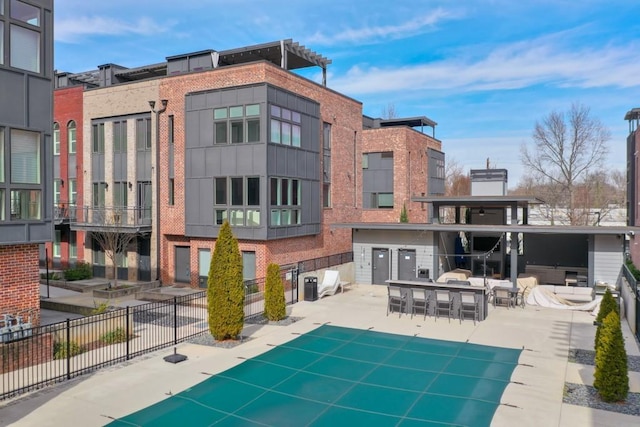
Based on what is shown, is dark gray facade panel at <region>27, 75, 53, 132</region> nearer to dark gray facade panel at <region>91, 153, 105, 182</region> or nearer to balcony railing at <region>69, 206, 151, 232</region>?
balcony railing at <region>69, 206, 151, 232</region>

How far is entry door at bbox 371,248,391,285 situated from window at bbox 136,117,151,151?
43.2ft

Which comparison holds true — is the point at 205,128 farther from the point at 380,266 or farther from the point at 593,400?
the point at 593,400

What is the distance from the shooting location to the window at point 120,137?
87.2 feet

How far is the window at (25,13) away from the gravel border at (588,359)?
54.3 ft

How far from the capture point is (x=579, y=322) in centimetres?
1772

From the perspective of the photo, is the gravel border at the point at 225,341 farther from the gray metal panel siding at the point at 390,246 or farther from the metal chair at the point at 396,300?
the gray metal panel siding at the point at 390,246

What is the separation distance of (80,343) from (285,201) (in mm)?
11429

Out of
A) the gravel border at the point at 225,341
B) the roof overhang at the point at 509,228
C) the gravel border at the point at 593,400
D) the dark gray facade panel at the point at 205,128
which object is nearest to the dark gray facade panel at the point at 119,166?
the dark gray facade panel at the point at 205,128

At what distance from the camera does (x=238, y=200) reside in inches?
888

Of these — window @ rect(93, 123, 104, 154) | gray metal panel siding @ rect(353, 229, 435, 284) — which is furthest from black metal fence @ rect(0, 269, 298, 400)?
window @ rect(93, 123, 104, 154)

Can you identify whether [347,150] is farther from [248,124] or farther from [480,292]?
[480,292]

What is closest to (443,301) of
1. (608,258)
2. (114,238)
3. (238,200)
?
Answer: (608,258)

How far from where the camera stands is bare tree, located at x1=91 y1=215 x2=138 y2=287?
958 inches

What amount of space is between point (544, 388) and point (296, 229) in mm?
14800
